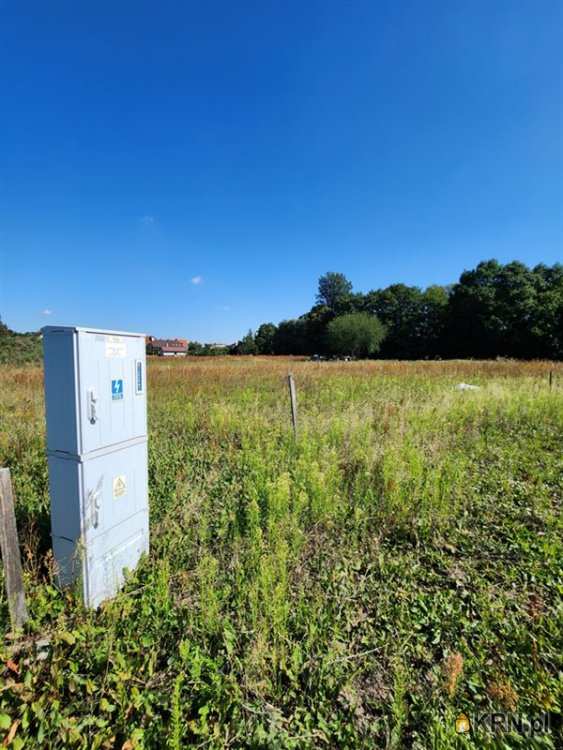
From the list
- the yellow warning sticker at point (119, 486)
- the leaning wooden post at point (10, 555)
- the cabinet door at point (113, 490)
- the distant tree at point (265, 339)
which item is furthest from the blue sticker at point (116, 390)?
the distant tree at point (265, 339)

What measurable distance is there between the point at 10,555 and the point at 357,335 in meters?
50.8

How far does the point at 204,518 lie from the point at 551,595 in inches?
110

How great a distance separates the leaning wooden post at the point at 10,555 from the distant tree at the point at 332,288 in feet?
242

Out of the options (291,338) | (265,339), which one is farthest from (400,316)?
(265,339)

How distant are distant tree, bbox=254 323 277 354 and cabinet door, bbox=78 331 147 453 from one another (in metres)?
69.3

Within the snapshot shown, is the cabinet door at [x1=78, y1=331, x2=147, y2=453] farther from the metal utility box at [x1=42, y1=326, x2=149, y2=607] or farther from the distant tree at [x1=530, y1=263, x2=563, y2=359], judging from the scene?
the distant tree at [x1=530, y1=263, x2=563, y2=359]

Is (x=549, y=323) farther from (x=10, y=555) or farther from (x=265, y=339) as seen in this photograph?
(x=265, y=339)

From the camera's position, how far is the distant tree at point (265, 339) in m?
74.1

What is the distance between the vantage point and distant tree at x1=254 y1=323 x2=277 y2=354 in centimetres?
7408

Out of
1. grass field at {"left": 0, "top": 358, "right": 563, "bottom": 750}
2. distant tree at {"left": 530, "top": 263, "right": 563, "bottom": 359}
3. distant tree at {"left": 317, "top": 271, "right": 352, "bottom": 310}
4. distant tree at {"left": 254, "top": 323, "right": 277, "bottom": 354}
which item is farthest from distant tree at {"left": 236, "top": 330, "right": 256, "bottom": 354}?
grass field at {"left": 0, "top": 358, "right": 563, "bottom": 750}

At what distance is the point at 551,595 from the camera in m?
2.33

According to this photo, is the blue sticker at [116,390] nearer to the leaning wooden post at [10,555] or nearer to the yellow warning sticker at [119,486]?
the yellow warning sticker at [119,486]

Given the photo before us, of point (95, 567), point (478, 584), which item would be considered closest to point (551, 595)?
point (478, 584)

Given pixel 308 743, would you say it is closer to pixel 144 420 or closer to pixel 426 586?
pixel 426 586
